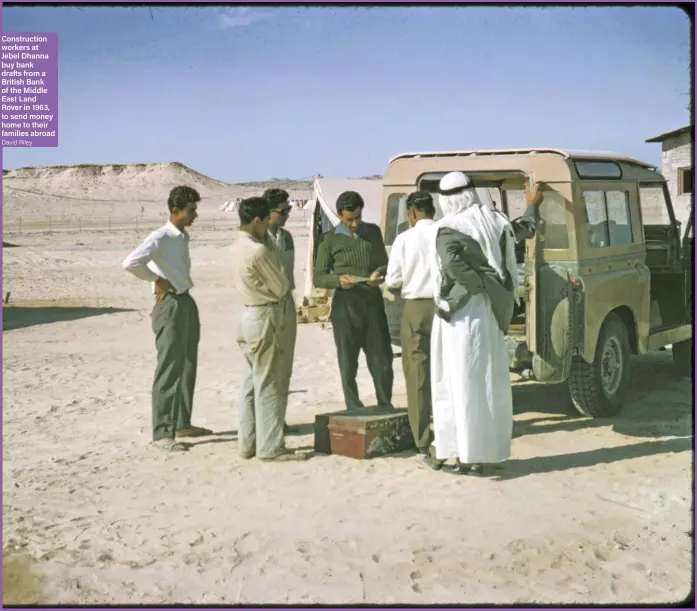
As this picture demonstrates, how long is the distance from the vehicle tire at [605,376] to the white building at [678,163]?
18441mm

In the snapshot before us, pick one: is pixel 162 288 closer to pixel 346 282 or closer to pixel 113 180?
pixel 346 282

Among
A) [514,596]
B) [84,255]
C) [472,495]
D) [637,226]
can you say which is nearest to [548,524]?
[472,495]

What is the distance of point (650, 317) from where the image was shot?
854cm

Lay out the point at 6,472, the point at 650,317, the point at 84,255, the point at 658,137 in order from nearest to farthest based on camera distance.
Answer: the point at 6,472, the point at 650,317, the point at 658,137, the point at 84,255

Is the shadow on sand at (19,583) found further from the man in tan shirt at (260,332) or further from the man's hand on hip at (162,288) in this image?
the man's hand on hip at (162,288)

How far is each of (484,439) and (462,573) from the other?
4.55 ft

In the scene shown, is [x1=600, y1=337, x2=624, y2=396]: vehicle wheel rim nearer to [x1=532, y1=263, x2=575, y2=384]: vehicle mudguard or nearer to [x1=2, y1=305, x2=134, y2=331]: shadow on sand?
[x1=532, y1=263, x2=575, y2=384]: vehicle mudguard

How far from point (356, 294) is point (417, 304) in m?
0.70

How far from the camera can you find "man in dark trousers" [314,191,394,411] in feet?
22.2

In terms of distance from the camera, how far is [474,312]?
18.5ft

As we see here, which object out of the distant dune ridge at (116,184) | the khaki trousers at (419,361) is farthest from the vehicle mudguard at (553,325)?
the distant dune ridge at (116,184)

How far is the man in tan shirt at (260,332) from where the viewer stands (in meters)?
6.05

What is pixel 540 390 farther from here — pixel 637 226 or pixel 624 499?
pixel 624 499

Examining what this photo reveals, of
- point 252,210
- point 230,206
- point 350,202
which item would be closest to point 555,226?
point 350,202
